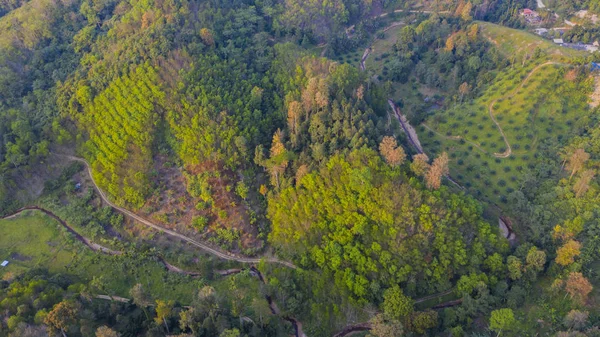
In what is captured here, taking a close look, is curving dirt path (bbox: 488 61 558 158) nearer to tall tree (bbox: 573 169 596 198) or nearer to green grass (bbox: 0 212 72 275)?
tall tree (bbox: 573 169 596 198)

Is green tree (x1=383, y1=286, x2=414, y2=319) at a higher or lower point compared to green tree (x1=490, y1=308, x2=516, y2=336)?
higher

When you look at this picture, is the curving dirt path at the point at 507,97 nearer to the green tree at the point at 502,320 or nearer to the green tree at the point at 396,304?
the green tree at the point at 502,320

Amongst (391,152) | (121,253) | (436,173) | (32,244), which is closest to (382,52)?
(391,152)

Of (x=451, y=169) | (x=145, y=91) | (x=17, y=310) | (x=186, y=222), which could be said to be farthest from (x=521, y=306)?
(x=145, y=91)

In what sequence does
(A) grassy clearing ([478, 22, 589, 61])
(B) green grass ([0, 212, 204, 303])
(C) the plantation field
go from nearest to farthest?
(B) green grass ([0, 212, 204, 303]), (C) the plantation field, (A) grassy clearing ([478, 22, 589, 61])

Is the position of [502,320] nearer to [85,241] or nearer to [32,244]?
[85,241]

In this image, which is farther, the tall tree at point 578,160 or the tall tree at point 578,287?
the tall tree at point 578,160

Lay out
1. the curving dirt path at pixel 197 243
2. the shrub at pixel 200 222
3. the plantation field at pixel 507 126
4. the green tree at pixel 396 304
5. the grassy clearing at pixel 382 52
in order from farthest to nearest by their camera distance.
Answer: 1. the grassy clearing at pixel 382 52
2. the plantation field at pixel 507 126
3. the shrub at pixel 200 222
4. the curving dirt path at pixel 197 243
5. the green tree at pixel 396 304

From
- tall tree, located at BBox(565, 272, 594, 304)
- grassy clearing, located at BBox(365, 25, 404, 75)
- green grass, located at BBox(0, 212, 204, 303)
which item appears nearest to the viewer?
tall tree, located at BBox(565, 272, 594, 304)

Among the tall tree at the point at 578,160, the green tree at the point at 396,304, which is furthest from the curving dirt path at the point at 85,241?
the tall tree at the point at 578,160

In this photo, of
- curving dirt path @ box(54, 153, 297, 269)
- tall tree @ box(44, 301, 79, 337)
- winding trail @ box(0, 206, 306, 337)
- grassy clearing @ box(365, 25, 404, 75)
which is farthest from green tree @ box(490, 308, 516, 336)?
grassy clearing @ box(365, 25, 404, 75)
